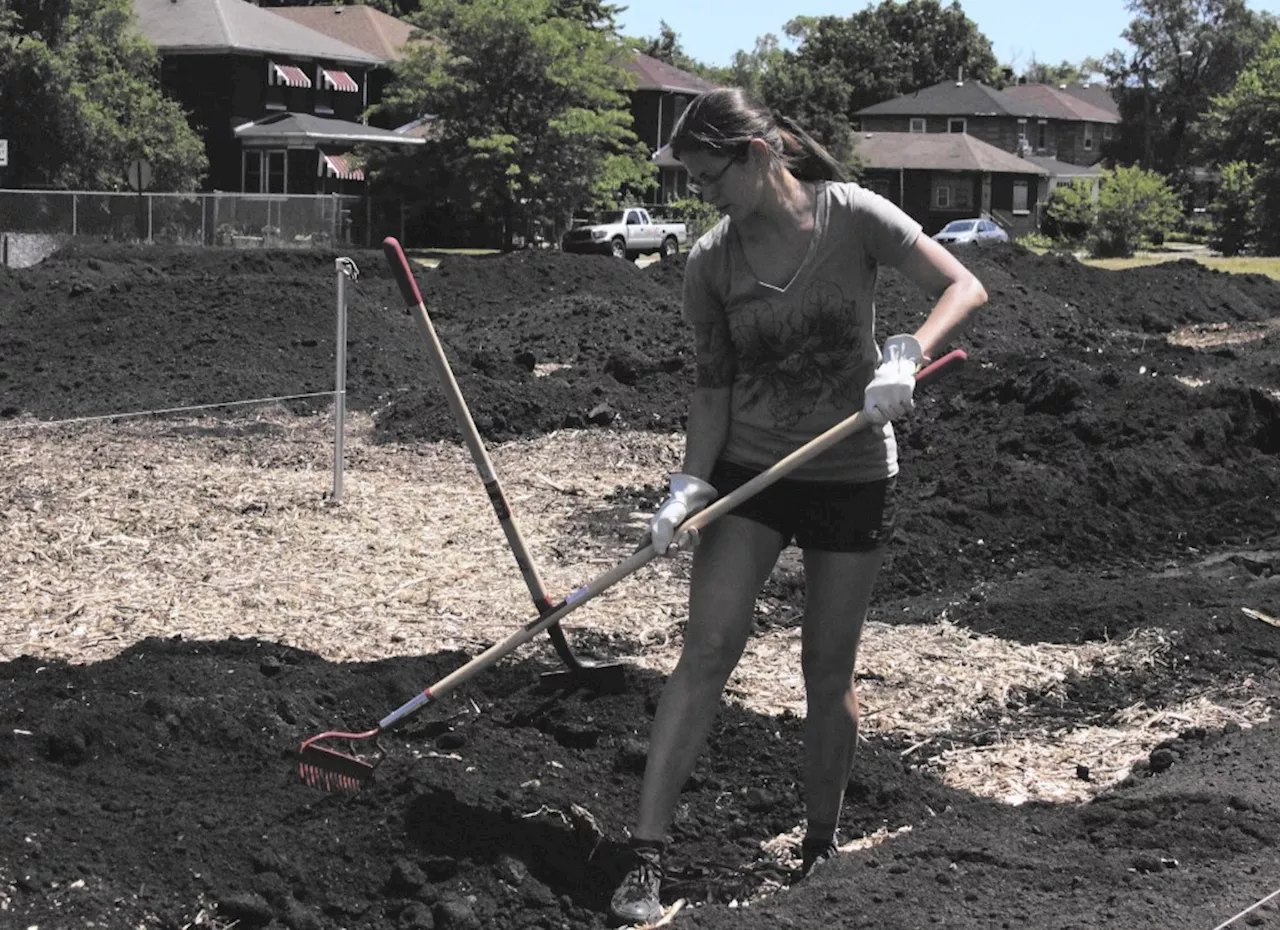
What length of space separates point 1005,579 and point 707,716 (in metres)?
5.09

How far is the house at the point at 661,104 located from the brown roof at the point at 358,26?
9.60 meters

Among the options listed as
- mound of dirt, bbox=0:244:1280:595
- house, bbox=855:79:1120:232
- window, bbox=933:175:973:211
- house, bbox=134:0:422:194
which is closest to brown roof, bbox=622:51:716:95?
house, bbox=855:79:1120:232

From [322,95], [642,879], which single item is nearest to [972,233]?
[322,95]

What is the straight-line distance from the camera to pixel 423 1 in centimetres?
4538

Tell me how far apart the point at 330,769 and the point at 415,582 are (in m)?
3.55

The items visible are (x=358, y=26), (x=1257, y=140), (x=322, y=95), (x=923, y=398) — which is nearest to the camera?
(x=923, y=398)

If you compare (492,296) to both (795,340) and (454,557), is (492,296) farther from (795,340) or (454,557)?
(795,340)

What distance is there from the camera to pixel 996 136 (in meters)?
88.5

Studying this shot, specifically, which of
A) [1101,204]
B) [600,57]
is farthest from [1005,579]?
[1101,204]

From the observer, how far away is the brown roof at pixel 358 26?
59781mm

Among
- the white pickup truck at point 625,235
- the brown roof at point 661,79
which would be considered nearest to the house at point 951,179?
the brown roof at point 661,79

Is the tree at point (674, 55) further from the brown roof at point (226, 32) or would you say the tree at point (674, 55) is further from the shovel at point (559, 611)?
the shovel at point (559, 611)

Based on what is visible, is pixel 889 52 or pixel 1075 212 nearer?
pixel 1075 212

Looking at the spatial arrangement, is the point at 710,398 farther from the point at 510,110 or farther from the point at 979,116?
the point at 979,116
